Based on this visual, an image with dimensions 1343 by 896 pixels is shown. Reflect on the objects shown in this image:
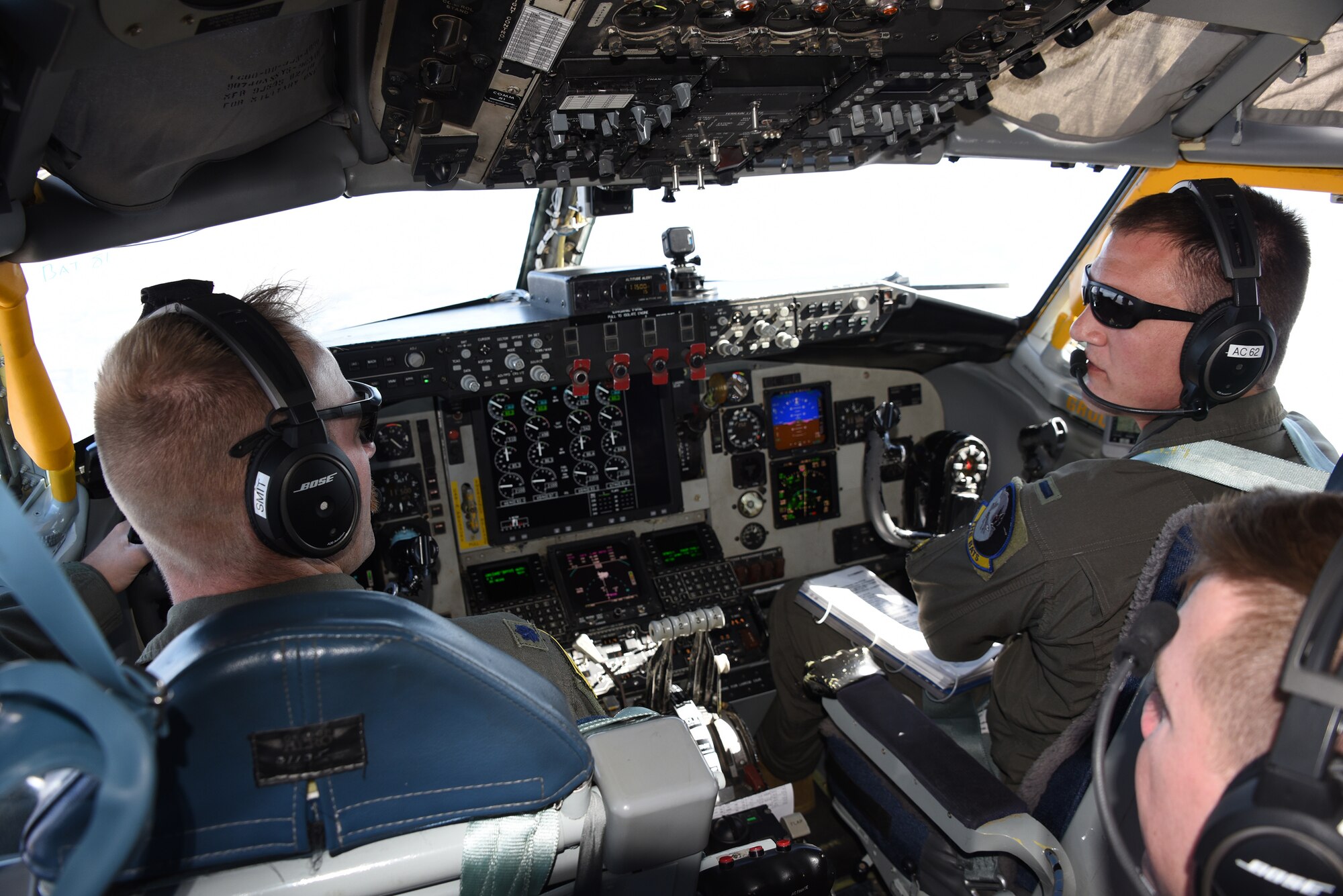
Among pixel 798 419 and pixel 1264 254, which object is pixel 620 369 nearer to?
pixel 798 419

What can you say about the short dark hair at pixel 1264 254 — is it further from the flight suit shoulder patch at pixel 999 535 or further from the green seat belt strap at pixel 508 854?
the green seat belt strap at pixel 508 854

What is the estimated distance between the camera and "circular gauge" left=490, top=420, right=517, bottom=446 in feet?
10.4

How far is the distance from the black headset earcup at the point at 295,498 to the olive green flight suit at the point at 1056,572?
1160 mm

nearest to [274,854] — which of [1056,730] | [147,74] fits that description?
[147,74]

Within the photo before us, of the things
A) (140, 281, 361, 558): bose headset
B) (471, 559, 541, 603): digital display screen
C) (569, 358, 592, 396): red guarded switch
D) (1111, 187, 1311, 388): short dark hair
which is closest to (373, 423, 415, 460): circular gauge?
(471, 559, 541, 603): digital display screen

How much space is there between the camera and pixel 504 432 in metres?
3.19

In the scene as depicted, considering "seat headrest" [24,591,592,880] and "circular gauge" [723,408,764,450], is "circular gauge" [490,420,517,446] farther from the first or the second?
"seat headrest" [24,591,592,880]

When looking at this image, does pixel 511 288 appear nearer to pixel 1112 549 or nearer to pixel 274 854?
pixel 1112 549

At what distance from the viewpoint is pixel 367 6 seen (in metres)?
1.51

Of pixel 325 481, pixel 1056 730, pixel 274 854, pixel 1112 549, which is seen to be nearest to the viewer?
pixel 274 854

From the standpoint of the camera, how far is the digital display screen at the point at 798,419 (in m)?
3.57

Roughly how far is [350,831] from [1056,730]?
136cm

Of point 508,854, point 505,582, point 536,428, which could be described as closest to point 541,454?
point 536,428

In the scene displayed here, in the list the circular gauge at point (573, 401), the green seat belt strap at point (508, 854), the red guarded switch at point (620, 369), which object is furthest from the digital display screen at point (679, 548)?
the green seat belt strap at point (508, 854)
